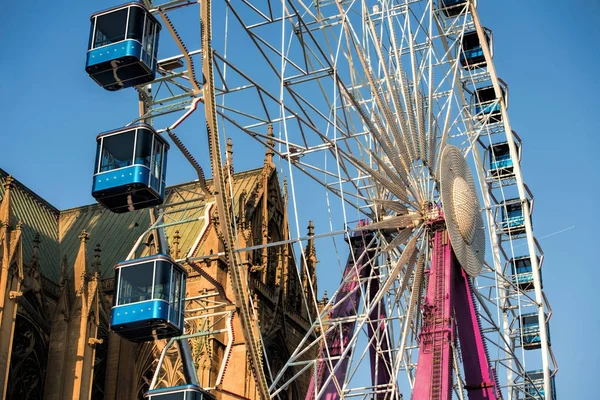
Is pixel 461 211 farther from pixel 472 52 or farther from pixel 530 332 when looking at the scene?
pixel 472 52

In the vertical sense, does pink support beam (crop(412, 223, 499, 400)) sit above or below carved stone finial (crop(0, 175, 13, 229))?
below

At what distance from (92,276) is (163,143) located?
15.6m

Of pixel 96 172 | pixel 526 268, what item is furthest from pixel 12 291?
pixel 526 268

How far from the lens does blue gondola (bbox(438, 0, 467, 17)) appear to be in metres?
44.7

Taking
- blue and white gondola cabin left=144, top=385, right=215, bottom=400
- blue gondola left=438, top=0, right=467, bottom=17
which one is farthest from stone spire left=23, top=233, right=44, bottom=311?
blue gondola left=438, top=0, right=467, bottom=17

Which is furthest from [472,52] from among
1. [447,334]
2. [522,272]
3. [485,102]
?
[447,334]

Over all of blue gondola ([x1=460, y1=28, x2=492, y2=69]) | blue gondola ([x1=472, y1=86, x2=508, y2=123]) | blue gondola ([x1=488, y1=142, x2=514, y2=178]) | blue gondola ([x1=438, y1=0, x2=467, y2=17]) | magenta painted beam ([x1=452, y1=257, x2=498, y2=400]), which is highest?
blue gondola ([x1=438, y1=0, x2=467, y2=17])

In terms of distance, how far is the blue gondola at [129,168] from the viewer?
95.3 feet

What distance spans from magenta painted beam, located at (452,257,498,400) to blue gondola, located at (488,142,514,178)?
12.2 meters

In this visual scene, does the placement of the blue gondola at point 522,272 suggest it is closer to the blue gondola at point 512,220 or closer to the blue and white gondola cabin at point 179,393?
the blue gondola at point 512,220

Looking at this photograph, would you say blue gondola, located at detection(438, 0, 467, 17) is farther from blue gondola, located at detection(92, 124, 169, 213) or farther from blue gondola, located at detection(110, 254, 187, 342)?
blue gondola, located at detection(110, 254, 187, 342)

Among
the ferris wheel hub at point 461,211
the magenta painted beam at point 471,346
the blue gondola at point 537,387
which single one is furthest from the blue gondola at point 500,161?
the magenta painted beam at point 471,346

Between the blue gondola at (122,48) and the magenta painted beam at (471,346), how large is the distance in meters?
10.7

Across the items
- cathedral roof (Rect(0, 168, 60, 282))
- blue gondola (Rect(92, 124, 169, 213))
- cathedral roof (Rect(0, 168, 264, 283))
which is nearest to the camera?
blue gondola (Rect(92, 124, 169, 213))
